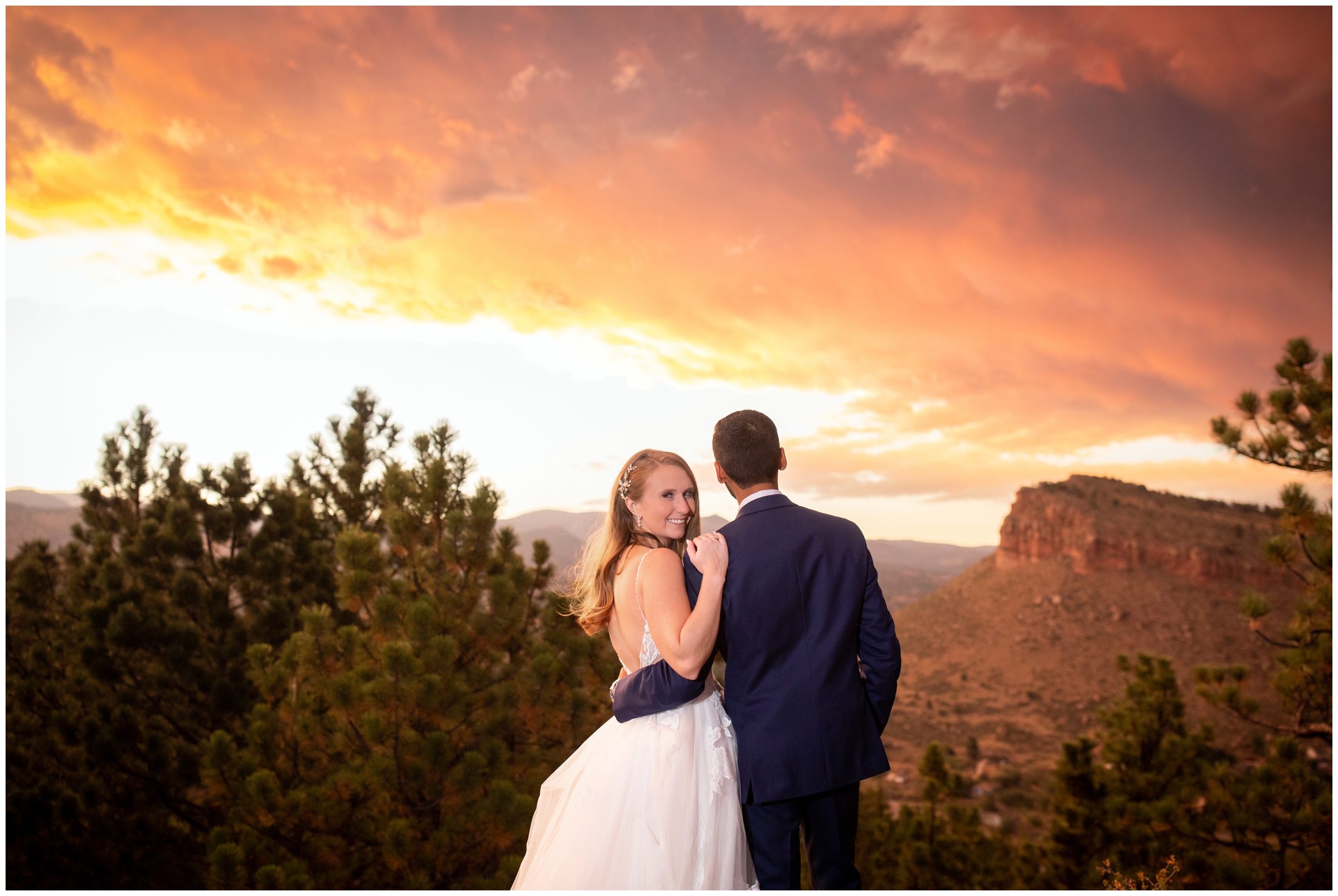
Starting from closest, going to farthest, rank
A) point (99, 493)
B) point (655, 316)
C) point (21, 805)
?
point (21, 805)
point (99, 493)
point (655, 316)

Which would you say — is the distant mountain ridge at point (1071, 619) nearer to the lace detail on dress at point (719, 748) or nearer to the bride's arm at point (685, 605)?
the lace detail on dress at point (719, 748)

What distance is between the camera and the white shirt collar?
2598mm

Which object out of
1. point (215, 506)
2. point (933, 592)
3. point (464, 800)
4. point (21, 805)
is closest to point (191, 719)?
point (21, 805)

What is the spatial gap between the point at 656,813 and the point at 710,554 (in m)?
0.99

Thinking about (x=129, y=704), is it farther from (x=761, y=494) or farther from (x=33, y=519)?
(x=33, y=519)

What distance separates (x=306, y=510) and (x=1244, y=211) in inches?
982

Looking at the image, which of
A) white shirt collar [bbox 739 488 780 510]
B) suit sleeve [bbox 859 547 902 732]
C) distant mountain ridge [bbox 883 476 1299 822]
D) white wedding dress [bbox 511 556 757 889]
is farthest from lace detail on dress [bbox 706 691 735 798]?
distant mountain ridge [bbox 883 476 1299 822]

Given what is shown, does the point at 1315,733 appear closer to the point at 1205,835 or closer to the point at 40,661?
the point at 1205,835

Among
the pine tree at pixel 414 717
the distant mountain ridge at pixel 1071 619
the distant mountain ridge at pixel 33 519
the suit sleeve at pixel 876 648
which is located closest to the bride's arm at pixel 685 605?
the suit sleeve at pixel 876 648

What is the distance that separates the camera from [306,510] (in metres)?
10.9

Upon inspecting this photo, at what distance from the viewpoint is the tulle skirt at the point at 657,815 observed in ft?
8.49

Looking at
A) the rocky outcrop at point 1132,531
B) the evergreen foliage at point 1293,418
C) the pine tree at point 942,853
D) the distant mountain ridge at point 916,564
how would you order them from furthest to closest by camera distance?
the distant mountain ridge at point 916,564, the rocky outcrop at point 1132,531, the pine tree at point 942,853, the evergreen foliage at point 1293,418

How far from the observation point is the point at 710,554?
7.98ft

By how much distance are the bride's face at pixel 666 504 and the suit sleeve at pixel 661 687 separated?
0.15 m
